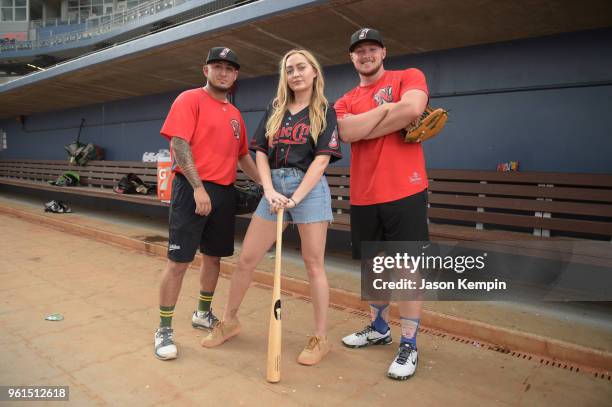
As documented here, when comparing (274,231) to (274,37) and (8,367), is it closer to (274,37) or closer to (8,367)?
(8,367)

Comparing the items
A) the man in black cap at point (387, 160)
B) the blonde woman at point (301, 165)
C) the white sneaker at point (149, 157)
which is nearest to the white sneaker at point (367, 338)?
the blonde woman at point (301, 165)

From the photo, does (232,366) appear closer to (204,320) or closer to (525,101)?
(204,320)

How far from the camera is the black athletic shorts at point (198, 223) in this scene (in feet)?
8.74

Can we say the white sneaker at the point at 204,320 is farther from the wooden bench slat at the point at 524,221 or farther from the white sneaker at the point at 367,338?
the wooden bench slat at the point at 524,221

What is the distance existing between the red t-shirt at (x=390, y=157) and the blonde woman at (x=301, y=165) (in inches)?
8.2

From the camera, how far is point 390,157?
2414 mm

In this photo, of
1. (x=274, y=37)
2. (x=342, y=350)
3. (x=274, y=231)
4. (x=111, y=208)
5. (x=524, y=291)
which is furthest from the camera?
(x=111, y=208)

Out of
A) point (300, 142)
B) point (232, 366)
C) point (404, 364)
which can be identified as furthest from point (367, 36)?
point (232, 366)

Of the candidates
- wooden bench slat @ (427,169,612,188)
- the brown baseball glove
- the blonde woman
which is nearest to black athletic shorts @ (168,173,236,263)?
the blonde woman

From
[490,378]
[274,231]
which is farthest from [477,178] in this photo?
[274,231]

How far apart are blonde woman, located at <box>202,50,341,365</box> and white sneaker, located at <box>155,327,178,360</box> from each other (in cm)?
68

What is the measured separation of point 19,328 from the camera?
302 centimetres

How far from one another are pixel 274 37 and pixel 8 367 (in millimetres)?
3923

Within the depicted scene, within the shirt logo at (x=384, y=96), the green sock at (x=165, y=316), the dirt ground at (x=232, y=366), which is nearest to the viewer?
the dirt ground at (x=232, y=366)
